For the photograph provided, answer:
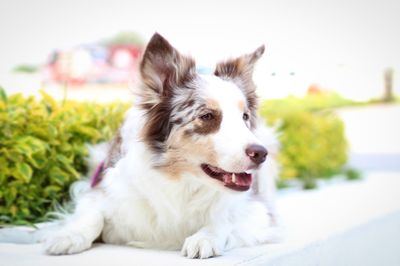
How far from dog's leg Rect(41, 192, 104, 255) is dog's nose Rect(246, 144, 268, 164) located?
1051 millimetres

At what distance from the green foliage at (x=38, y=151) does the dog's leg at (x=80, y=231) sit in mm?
626

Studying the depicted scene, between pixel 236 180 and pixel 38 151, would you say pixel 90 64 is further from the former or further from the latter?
pixel 236 180

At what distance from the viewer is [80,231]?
321 cm

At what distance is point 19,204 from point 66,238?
42.6 inches

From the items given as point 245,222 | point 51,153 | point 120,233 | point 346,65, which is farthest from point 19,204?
point 346,65

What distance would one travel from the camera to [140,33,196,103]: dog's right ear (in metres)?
3.22

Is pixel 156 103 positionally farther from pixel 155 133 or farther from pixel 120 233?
pixel 120 233

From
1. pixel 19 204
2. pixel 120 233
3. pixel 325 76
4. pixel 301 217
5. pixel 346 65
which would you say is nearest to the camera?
pixel 120 233

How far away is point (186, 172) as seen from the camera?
314 cm

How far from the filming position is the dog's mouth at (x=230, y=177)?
302 centimetres

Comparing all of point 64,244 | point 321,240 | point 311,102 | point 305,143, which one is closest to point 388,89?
point 311,102

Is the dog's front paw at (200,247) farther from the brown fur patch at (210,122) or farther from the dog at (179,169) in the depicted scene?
the brown fur patch at (210,122)

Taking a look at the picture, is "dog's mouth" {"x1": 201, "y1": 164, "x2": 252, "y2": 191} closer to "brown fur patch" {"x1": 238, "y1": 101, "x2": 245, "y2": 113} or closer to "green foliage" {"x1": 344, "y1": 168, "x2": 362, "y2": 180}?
"brown fur patch" {"x1": 238, "y1": 101, "x2": 245, "y2": 113}

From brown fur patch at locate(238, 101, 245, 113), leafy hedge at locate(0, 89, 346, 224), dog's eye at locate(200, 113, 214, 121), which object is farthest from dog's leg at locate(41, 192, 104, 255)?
brown fur patch at locate(238, 101, 245, 113)
